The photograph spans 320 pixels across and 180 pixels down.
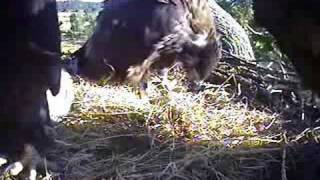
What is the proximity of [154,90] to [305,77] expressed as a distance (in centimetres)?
113

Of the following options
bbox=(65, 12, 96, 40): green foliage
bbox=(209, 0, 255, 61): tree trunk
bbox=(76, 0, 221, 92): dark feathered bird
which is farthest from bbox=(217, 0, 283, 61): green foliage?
bbox=(65, 12, 96, 40): green foliage

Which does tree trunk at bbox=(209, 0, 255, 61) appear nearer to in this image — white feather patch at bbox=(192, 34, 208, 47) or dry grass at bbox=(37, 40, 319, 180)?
white feather patch at bbox=(192, 34, 208, 47)

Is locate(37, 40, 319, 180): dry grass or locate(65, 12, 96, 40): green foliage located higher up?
locate(65, 12, 96, 40): green foliage

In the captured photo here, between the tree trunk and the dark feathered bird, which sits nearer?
the dark feathered bird

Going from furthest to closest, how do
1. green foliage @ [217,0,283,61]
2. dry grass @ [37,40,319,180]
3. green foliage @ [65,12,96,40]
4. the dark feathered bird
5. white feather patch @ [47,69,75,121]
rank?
green foliage @ [65,12,96,40]
the dark feathered bird
green foliage @ [217,0,283,61]
white feather patch @ [47,69,75,121]
dry grass @ [37,40,319,180]

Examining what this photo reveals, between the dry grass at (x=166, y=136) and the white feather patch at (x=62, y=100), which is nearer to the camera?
the dry grass at (x=166, y=136)

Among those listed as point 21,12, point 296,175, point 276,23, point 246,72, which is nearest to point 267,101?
point 246,72

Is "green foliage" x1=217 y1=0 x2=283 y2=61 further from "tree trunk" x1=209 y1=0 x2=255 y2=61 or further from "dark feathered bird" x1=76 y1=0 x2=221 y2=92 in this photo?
"dark feathered bird" x1=76 y1=0 x2=221 y2=92

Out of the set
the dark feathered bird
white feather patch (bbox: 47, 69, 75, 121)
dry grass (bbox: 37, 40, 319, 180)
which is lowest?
dry grass (bbox: 37, 40, 319, 180)

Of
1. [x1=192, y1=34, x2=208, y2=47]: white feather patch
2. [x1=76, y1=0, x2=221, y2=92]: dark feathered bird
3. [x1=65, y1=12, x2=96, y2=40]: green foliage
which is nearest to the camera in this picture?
[x1=76, y1=0, x2=221, y2=92]: dark feathered bird

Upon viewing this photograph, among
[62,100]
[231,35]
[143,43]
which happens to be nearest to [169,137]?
[62,100]

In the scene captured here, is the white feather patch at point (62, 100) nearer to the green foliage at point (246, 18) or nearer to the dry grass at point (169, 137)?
the dry grass at point (169, 137)

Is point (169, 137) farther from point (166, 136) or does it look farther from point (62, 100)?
point (62, 100)

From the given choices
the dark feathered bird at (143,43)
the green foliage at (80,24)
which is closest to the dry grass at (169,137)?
the dark feathered bird at (143,43)
